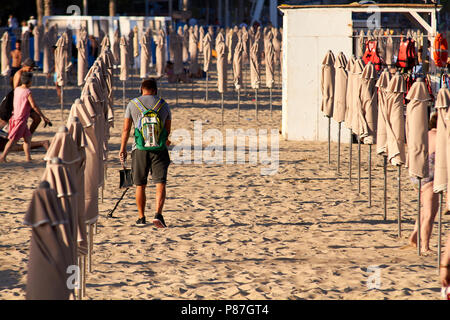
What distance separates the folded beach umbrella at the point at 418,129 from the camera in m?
8.09

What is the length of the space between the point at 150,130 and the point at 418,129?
334 centimetres

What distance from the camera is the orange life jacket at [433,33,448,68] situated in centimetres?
1545

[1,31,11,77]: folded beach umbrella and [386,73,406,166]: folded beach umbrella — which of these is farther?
[1,31,11,77]: folded beach umbrella

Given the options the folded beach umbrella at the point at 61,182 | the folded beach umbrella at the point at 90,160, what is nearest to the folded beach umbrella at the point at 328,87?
the folded beach umbrella at the point at 90,160

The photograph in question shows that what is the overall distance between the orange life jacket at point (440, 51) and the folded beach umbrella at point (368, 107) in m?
5.13

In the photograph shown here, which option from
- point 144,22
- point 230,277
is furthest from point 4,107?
point 144,22

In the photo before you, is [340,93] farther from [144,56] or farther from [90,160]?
[144,56]

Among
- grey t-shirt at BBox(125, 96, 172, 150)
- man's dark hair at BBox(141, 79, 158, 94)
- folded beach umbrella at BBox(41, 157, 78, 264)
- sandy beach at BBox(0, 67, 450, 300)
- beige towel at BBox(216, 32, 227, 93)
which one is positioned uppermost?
beige towel at BBox(216, 32, 227, 93)

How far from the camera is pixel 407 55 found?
51.6 feet

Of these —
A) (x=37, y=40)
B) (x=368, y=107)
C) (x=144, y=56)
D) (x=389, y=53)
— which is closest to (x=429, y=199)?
(x=368, y=107)

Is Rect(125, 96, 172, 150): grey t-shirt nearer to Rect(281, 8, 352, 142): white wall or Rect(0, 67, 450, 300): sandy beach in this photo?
Rect(0, 67, 450, 300): sandy beach

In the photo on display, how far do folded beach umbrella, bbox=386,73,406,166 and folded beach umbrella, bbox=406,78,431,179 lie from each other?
68 centimetres

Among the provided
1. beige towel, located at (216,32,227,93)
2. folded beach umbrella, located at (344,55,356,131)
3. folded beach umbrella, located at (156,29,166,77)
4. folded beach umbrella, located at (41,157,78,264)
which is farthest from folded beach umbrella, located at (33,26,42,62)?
folded beach umbrella, located at (41,157,78,264)

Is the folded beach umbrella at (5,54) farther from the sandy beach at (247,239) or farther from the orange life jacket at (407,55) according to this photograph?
the orange life jacket at (407,55)
